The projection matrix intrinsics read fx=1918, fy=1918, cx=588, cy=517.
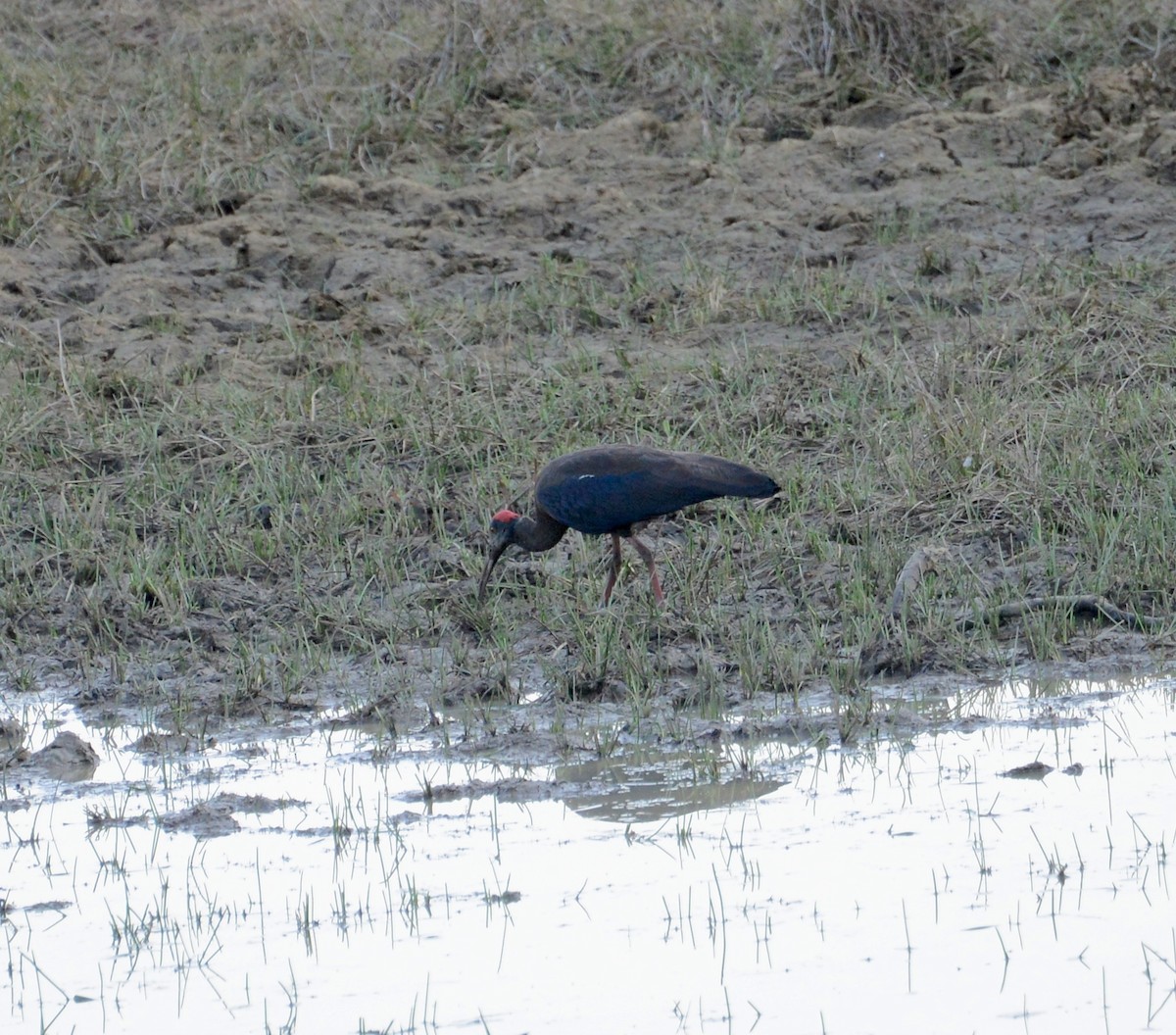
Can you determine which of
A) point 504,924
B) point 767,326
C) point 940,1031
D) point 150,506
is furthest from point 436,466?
point 940,1031

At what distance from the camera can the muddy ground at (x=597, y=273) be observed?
664 centimetres

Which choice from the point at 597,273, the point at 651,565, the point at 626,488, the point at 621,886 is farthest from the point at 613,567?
the point at 597,273

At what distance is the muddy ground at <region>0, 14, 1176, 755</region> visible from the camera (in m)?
6.64

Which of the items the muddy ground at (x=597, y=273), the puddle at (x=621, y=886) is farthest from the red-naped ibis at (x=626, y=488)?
the puddle at (x=621, y=886)

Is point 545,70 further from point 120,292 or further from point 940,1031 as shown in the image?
point 940,1031

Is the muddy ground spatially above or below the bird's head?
above

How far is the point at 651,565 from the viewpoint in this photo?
6547 mm

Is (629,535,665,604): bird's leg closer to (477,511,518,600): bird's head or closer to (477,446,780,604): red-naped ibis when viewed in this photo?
(477,446,780,604): red-naped ibis

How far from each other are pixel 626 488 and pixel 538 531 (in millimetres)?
474

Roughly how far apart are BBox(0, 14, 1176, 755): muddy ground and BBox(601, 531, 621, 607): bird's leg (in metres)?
0.21

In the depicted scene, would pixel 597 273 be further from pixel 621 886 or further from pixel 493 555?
pixel 621 886

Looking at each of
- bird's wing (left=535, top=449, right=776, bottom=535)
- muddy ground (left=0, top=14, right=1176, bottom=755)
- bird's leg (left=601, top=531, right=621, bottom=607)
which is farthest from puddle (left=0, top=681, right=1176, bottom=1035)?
bird's leg (left=601, top=531, right=621, bottom=607)

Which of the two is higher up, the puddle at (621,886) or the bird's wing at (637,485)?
the bird's wing at (637,485)

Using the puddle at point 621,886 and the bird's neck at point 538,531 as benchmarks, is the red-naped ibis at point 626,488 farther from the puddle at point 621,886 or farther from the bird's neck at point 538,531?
the puddle at point 621,886
